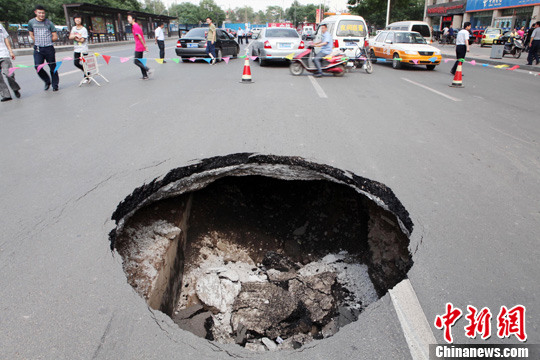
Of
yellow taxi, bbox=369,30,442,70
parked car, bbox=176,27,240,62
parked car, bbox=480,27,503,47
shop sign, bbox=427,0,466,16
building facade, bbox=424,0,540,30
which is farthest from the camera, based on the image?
shop sign, bbox=427,0,466,16

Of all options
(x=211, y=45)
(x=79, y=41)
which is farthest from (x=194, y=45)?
(x=79, y=41)

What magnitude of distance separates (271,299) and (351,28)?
47.7ft

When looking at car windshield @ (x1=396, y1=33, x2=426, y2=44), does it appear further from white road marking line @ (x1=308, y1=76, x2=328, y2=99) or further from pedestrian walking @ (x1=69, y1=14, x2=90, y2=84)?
pedestrian walking @ (x1=69, y1=14, x2=90, y2=84)

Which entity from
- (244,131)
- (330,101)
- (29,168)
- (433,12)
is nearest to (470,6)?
(433,12)

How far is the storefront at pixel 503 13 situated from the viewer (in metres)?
29.5

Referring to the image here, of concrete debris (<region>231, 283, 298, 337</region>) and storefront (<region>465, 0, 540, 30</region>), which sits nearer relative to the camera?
concrete debris (<region>231, 283, 298, 337</region>)

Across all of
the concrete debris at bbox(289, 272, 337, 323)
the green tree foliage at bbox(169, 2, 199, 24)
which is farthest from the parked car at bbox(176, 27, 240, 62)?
the green tree foliage at bbox(169, 2, 199, 24)

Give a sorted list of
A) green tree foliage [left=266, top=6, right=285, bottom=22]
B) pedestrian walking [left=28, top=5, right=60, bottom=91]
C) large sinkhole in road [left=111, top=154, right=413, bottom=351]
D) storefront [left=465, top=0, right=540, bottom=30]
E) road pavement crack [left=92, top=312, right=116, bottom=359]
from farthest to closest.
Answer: green tree foliage [left=266, top=6, right=285, bottom=22] < storefront [left=465, top=0, right=540, bottom=30] < pedestrian walking [left=28, top=5, right=60, bottom=91] < large sinkhole in road [left=111, top=154, right=413, bottom=351] < road pavement crack [left=92, top=312, right=116, bottom=359]

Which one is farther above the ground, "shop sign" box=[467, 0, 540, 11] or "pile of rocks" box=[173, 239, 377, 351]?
"shop sign" box=[467, 0, 540, 11]

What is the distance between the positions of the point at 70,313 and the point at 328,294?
226cm

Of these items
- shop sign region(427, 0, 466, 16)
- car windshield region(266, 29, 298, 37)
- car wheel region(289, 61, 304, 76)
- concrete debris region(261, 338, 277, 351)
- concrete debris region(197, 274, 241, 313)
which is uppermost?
shop sign region(427, 0, 466, 16)

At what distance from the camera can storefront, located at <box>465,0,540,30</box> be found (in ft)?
96.8

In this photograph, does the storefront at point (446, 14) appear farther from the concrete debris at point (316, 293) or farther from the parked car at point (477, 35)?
the concrete debris at point (316, 293)

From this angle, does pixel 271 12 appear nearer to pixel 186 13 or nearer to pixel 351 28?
pixel 186 13
